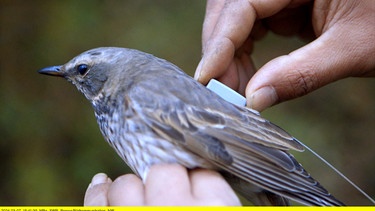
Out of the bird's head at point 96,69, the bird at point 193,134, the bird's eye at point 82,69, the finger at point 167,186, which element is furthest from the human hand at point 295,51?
the finger at point 167,186

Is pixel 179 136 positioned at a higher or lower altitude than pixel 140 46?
higher

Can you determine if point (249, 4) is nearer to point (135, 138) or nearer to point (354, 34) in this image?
point (354, 34)

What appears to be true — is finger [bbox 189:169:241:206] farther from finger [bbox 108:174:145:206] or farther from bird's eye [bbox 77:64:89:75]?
bird's eye [bbox 77:64:89:75]

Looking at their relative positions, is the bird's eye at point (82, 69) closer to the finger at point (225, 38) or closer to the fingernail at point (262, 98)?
the finger at point (225, 38)

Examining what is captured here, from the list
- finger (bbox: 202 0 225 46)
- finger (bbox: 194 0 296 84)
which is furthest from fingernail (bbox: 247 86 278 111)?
finger (bbox: 202 0 225 46)

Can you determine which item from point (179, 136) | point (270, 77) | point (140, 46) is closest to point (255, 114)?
point (270, 77)

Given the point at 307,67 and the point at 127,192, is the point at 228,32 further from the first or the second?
the point at 127,192
